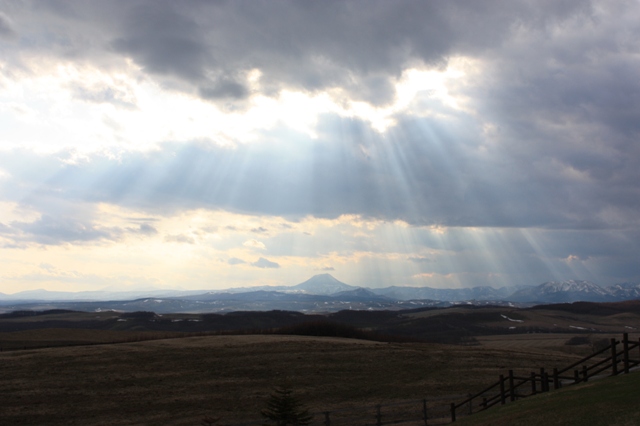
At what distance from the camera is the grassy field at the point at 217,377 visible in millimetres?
48406

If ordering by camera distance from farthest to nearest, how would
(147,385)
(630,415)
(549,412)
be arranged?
(147,385)
(549,412)
(630,415)

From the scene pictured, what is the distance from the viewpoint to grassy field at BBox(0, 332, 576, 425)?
1906 inches

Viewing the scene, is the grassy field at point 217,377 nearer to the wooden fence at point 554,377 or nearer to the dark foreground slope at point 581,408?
the wooden fence at point 554,377

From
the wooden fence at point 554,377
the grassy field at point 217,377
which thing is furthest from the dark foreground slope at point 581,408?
the grassy field at point 217,377

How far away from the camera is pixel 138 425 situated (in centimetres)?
4388

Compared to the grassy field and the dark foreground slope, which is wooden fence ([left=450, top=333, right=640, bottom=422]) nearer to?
the dark foreground slope

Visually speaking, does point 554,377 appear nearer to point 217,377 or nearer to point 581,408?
point 581,408

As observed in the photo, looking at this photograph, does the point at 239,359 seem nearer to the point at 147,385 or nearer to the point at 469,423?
the point at 147,385

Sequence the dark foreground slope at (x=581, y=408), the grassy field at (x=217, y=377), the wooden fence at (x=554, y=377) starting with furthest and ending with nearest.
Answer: the grassy field at (x=217, y=377) → the wooden fence at (x=554, y=377) → the dark foreground slope at (x=581, y=408)

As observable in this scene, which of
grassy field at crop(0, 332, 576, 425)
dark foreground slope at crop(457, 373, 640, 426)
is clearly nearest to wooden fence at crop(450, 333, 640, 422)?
dark foreground slope at crop(457, 373, 640, 426)

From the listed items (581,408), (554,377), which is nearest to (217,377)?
(554,377)

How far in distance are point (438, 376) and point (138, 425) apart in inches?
1341

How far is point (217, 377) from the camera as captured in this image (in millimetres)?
60906

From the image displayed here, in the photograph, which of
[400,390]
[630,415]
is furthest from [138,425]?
[630,415]
